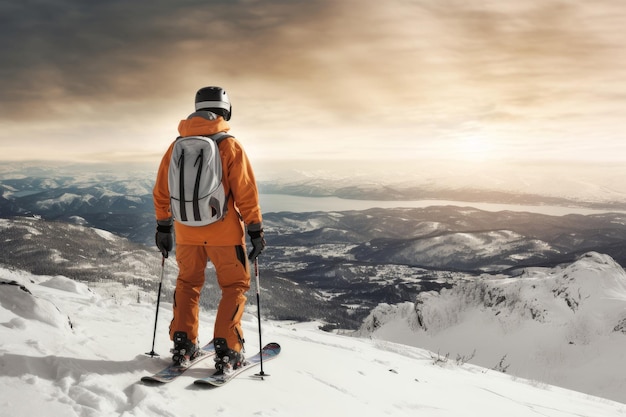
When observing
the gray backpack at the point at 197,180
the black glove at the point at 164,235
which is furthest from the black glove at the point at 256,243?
the black glove at the point at 164,235

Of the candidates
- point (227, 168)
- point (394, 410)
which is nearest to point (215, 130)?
point (227, 168)

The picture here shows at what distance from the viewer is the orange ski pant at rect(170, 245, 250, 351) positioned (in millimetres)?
4965

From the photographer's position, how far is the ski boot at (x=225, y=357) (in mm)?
4789

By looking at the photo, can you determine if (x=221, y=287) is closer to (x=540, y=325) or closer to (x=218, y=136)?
(x=218, y=136)

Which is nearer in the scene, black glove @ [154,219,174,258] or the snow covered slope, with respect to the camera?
the snow covered slope

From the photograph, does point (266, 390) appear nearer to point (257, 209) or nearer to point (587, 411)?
point (257, 209)

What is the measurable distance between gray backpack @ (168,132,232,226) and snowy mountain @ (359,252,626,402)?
80.1 ft

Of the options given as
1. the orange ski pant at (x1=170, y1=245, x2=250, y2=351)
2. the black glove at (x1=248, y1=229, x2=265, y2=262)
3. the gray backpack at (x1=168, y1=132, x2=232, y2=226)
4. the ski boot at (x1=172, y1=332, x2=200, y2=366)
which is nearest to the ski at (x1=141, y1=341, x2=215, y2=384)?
the ski boot at (x1=172, y1=332, x2=200, y2=366)

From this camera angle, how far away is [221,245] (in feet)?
16.3

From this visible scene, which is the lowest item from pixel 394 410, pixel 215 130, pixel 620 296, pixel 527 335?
pixel 527 335

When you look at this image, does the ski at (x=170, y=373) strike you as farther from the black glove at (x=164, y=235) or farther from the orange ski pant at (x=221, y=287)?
the black glove at (x=164, y=235)

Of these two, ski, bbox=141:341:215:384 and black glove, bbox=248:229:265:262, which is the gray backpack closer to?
black glove, bbox=248:229:265:262

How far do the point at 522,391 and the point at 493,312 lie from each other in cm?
3187

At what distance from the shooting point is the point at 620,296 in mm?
32562
